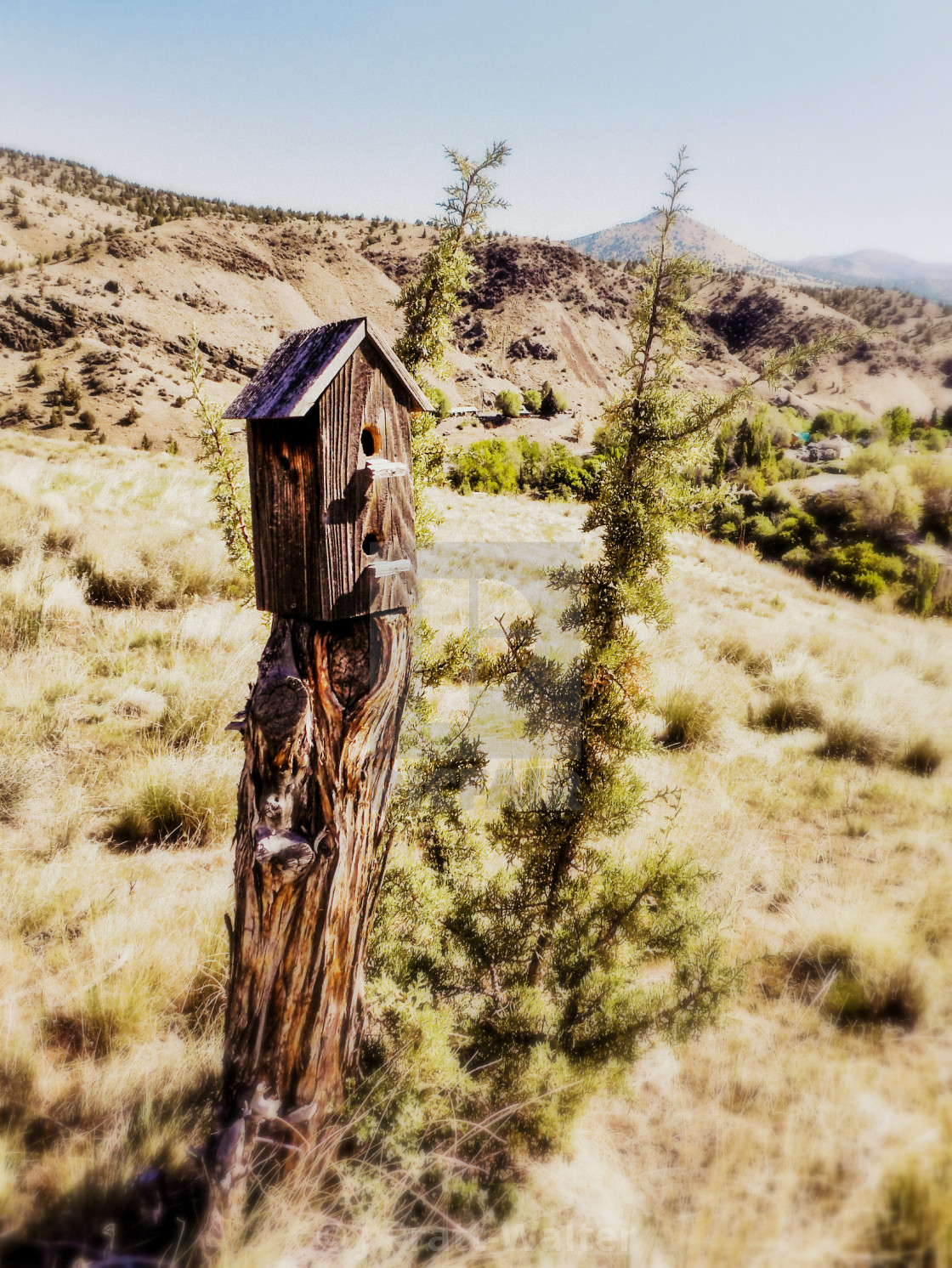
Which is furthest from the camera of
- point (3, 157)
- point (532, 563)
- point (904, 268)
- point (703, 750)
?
point (904, 268)

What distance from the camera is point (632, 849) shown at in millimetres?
3721

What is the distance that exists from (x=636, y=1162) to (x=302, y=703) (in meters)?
2.00

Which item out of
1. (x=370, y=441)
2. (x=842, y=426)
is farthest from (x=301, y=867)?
(x=842, y=426)

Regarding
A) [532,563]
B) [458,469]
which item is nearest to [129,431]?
[458,469]

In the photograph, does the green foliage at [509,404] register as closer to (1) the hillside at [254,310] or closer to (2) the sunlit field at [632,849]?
(1) the hillside at [254,310]

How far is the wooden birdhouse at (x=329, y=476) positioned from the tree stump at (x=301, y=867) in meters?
0.12

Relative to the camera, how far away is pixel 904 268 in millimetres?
154125

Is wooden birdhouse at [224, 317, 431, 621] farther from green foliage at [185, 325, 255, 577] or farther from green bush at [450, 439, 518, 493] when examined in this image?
green bush at [450, 439, 518, 493]

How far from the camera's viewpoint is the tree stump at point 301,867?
5.33 feet

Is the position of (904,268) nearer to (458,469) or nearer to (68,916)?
(458,469)

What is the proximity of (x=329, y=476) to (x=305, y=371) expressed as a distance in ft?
0.91

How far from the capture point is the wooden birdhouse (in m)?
1.58

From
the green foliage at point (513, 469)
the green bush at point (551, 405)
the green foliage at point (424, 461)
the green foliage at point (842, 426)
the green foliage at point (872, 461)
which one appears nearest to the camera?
the green foliage at point (424, 461)

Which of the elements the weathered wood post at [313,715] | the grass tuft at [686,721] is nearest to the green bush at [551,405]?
the grass tuft at [686,721]
